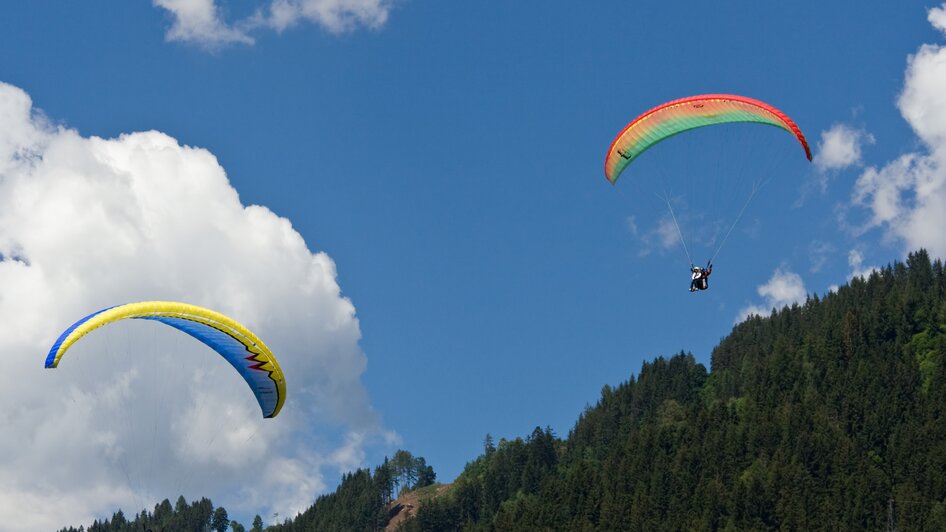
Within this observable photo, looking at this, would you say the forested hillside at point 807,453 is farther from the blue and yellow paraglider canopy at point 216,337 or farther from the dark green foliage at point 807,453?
the blue and yellow paraglider canopy at point 216,337

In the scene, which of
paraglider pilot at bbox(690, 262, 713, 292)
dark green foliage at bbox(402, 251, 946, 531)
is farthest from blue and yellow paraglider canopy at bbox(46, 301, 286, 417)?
dark green foliage at bbox(402, 251, 946, 531)

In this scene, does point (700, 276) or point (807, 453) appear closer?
point (700, 276)

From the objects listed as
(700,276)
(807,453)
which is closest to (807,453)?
(807,453)

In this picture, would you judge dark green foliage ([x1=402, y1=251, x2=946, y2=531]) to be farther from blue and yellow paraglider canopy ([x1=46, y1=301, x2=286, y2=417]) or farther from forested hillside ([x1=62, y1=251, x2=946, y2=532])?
blue and yellow paraglider canopy ([x1=46, y1=301, x2=286, y2=417])

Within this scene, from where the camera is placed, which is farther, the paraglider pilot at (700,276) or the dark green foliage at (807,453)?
the dark green foliage at (807,453)

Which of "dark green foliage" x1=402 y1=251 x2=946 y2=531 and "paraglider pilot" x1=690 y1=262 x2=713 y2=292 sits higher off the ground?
"dark green foliage" x1=402 y1=251 x2=946 y2=531

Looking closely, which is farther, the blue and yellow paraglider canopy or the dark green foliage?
the dark green foliage

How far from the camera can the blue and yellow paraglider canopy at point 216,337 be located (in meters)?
52.9

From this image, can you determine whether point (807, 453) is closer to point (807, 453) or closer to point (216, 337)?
point (807, 453)

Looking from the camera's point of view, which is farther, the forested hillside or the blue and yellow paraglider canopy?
the forested hillside

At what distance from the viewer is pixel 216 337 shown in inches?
2274

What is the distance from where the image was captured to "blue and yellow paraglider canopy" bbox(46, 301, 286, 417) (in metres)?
52.9

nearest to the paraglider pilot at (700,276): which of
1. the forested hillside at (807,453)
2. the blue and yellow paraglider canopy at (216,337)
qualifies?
the blue and yellow paraglider canopy at (216,337)

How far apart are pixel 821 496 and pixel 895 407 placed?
32.4 meters
